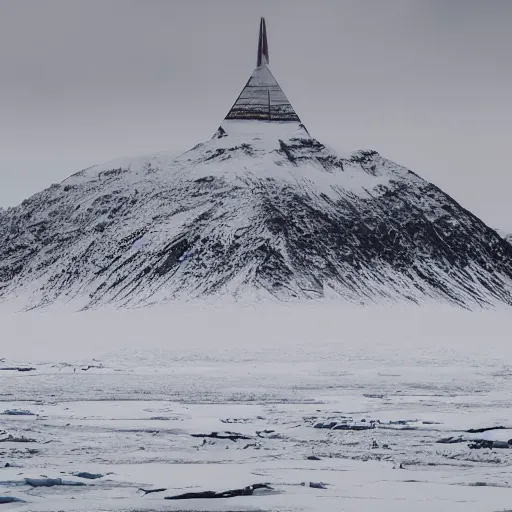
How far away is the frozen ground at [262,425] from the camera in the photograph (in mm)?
17750

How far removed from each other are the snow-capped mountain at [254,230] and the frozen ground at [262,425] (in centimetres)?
5659

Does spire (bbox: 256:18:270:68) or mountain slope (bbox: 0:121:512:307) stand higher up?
spire (bbox: 256:18:270:68)

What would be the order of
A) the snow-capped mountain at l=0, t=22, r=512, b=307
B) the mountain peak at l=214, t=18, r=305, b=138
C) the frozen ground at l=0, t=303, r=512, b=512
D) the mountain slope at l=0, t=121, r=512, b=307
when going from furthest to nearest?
the mountain peak at l=214, t=18, r=305, b=138 < the snow-capped mountain at l=0, t=22, r=512, b=307 < the mountain slope at l=0, t=121, r=512, b=307 < the frozen ground at l=0, t=303, r=512, b=512

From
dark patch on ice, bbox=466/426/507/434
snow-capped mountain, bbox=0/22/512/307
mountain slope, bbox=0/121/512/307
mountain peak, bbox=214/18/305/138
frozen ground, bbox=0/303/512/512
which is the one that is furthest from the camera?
mountain peak, bbox=214/18/305/138

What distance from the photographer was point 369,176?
490 feet

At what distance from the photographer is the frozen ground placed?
58.2ft

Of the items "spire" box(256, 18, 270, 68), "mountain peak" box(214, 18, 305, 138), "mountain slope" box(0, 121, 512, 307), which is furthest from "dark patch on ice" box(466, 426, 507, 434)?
"spire" box(256, 18, 270, 68)

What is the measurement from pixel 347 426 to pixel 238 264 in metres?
98.0

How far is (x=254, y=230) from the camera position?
13025 cm

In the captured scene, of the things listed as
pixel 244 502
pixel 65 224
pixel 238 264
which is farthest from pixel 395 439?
pixel 65 224

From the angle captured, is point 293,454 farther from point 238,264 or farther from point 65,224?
point 65,224

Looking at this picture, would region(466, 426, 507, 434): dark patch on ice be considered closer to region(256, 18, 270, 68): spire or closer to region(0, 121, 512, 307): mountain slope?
region(0, 121, 512, 307): mountain slope

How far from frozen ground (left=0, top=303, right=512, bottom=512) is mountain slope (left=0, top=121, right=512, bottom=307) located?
56.3 meters

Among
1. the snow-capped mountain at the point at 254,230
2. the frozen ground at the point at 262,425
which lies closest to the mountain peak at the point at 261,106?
the snow-capped mountain at the point at 254,230
